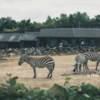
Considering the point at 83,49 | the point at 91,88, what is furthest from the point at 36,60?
the point at 83,49

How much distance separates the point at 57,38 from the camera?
109ft

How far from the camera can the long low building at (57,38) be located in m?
32.5

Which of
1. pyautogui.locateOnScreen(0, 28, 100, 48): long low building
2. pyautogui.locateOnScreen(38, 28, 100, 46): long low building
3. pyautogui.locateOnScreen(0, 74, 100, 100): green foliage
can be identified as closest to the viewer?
pyautogui.locateOnScreen(0, 74, 100, 100): green foliage

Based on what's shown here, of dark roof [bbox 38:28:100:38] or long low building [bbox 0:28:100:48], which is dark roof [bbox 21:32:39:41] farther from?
dark roof [bbox 38:28:100:38]

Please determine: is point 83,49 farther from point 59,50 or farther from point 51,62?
point 51,62

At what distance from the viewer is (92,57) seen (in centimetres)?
1345

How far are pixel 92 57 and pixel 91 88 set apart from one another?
11.1m

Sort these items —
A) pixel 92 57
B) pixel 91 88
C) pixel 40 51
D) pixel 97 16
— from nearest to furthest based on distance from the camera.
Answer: pixel 91 88
pixel 92 57
pixel 40 51
pixel 97 16

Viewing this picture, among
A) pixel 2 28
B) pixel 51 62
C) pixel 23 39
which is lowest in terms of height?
pixel 51 62

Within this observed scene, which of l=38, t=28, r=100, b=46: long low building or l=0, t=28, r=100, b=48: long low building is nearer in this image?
l=38, t=28, r=100, b=46: long low building

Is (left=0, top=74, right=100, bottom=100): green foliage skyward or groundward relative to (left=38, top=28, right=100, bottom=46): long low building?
groundward

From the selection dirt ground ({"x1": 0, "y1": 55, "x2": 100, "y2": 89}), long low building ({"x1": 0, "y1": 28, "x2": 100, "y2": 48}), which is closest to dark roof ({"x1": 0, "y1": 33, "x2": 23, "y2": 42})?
long low building ({"x1": 0, "y1": 28, "x2": 100, "y2": 48})

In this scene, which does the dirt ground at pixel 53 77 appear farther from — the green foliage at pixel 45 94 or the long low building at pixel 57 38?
the long low building at pixel 57 38

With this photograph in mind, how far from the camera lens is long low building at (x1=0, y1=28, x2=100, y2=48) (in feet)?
107
